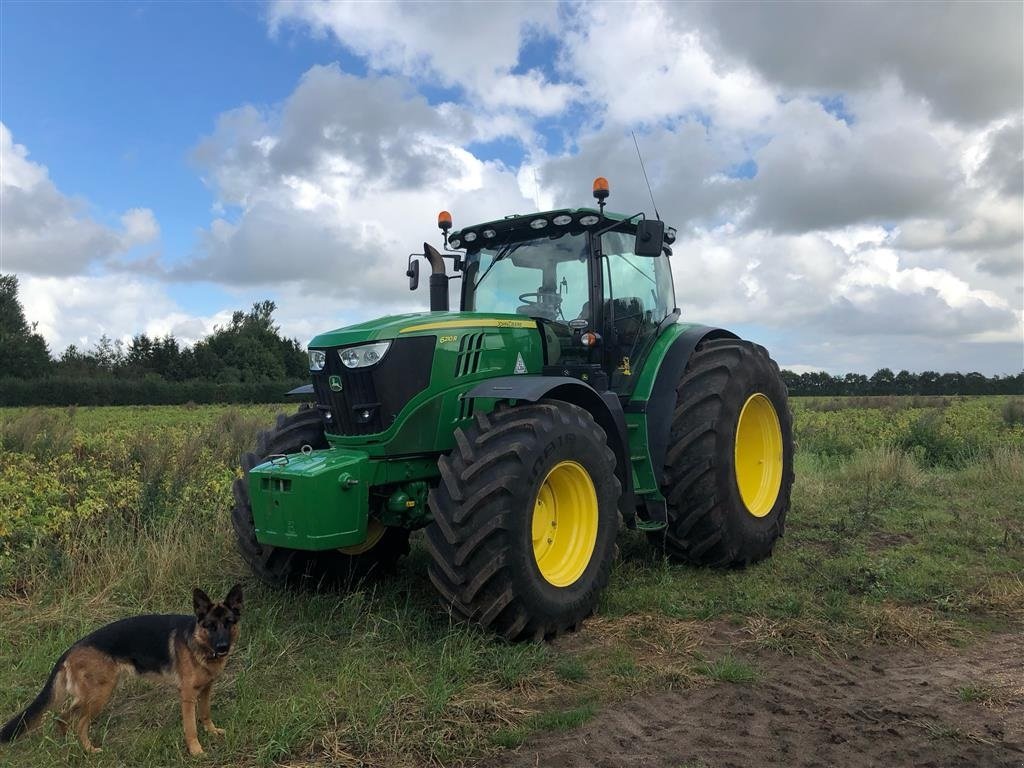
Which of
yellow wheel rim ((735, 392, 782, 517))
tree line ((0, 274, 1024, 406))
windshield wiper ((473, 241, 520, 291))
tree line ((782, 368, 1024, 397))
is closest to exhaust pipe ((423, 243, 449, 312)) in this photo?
windshield wiper ((473, 241, 520, 291))

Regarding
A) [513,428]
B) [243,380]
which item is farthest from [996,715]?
[243,380]

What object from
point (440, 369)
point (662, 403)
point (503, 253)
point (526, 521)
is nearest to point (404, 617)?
point (526, 521)

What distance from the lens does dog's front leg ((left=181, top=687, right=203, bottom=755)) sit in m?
3.31

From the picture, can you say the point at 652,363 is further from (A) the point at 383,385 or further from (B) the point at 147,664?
(B) the point at 147,664

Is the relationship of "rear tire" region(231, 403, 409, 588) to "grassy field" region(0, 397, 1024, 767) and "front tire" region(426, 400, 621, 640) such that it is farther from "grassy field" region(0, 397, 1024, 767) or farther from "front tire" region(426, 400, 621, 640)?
"front tire" region(426, 400, 621, 640)

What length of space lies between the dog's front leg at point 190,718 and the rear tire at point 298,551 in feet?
4.73

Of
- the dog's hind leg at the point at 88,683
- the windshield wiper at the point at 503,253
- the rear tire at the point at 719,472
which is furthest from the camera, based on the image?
the windshield wiper at the point at 503,253

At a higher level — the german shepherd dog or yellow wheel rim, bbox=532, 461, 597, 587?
yellow wheel rim, bbox=532, 461, 597, 587

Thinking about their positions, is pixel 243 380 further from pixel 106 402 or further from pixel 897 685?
pixel 897 685

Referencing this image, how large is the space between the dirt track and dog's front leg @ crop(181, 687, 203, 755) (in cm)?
125

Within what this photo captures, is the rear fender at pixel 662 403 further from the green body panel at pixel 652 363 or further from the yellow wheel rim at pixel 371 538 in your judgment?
the yellow wheel rim at pixel 371 538

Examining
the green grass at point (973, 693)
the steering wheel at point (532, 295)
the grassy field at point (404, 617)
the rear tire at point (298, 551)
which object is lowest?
the green grass at point (973, 693)

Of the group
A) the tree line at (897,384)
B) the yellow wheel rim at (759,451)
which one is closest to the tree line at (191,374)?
the tree line at (897,384)

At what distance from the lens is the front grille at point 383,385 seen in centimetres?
469
